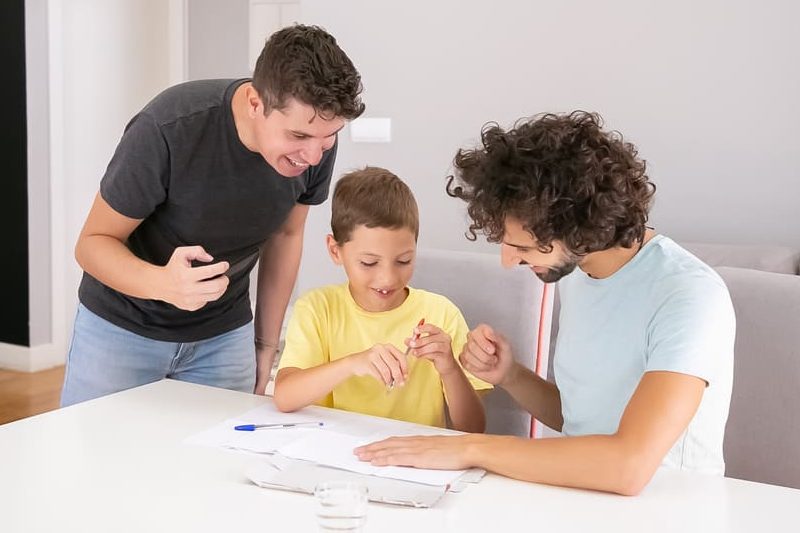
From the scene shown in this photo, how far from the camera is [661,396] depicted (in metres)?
1.28

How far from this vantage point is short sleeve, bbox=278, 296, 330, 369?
5.84 feet

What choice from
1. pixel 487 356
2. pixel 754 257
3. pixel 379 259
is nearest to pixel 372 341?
pixel 379 259

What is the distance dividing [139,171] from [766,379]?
49.8 inches

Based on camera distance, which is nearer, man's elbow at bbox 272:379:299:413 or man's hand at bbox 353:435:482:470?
man's hand at bbox 353:435:482:470

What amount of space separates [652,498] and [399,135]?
7.43ft

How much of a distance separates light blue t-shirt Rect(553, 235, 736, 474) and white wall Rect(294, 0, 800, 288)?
1376 mm

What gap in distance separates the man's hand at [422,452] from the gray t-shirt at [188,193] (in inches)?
26.0

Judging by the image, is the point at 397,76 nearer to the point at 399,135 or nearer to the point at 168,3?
the point at 399,135

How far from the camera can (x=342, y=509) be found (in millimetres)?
1016

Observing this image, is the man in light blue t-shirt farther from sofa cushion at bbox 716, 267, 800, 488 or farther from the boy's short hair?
sofa cushion at bbox 716, 267, 800, 488

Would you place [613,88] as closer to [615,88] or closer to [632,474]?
[615,88]

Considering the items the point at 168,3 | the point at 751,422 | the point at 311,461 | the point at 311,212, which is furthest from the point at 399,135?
the point at 168,3

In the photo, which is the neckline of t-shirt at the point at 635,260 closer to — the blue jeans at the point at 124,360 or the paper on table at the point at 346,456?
the paper on table at the point at 346,456

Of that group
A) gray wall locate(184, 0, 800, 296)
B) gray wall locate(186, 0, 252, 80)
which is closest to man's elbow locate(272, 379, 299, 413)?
gray wall locate(184, 0, 800, 296)
